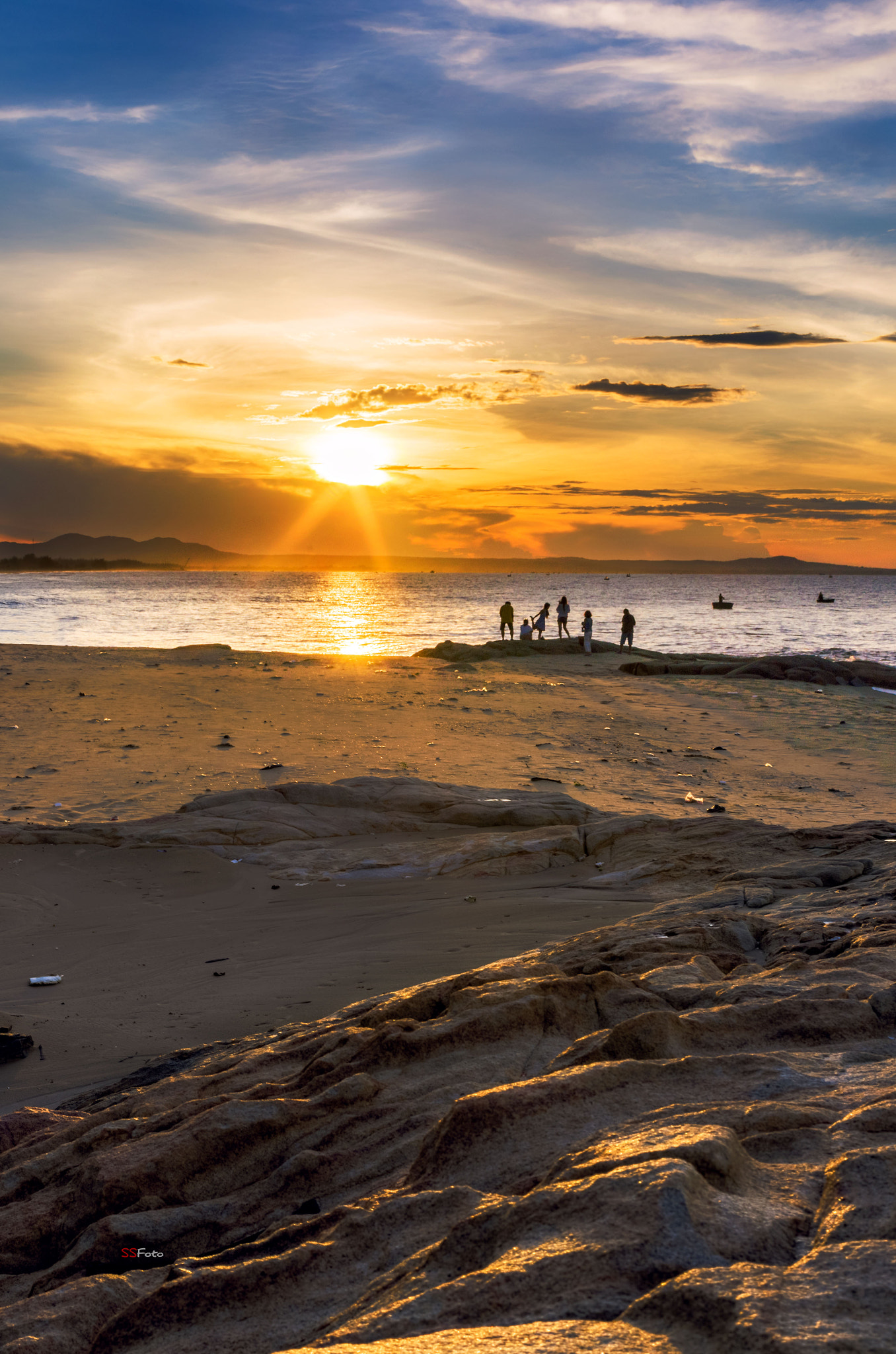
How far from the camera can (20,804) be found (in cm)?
941

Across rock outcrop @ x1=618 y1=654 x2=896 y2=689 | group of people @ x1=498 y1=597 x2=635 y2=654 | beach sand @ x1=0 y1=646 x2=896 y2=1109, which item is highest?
group of people @ x1=498 y1=597 x2=635 y2=654

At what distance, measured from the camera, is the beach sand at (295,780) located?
545 cm

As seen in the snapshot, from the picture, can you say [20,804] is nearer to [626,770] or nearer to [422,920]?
[422,920]

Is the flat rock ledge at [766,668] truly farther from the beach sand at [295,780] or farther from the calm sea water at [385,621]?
the calm sea water at [385,621]

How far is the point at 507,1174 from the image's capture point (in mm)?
2523

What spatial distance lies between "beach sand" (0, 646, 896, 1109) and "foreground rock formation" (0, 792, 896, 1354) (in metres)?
0.99

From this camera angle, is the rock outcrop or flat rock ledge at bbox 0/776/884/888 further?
the rock outcrop

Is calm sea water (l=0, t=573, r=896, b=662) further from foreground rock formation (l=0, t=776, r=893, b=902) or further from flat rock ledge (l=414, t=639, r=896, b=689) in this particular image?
foreground rock formation (l=0, t=776, r=893, b=902)

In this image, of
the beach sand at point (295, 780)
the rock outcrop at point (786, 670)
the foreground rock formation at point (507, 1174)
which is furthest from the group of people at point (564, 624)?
the foreground rock formation at point (507, 1174)

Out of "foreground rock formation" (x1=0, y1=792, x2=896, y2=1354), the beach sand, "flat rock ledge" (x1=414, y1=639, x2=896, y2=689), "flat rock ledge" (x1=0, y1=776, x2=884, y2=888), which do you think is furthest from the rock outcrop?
"foreground rock formation" (x1=0, y1=792, x2=896, y2=1354)

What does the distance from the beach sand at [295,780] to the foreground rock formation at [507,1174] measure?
99 centimetres

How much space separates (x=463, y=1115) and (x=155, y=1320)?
988mm

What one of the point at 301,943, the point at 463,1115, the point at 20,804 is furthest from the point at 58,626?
the point at 463,1115

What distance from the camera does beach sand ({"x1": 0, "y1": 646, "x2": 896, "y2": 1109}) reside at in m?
5.45
